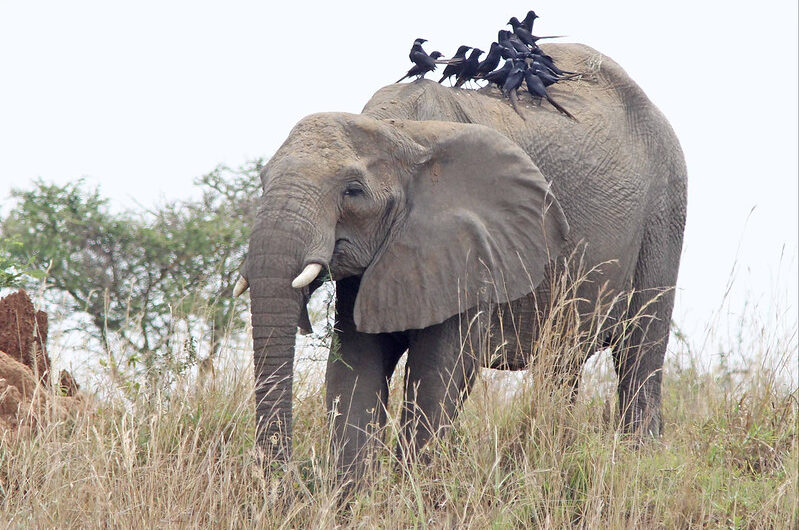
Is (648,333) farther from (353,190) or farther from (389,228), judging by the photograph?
(353,190)

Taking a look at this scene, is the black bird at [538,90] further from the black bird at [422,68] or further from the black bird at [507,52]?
the black bird at [422,68]

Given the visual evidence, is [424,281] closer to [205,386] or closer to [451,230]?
[451,230]

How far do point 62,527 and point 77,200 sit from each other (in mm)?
9695

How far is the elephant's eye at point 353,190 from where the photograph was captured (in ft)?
17.4

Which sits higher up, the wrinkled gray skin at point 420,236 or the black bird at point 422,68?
the black bird at point 422,68

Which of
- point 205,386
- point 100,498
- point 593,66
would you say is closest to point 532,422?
point 205,386

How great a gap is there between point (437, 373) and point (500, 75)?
7.04 ft

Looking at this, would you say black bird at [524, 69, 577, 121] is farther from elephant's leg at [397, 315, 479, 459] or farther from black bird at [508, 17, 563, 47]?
elephant's leg at [397, 315, 479, 459]

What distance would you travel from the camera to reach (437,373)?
5602 millimetres

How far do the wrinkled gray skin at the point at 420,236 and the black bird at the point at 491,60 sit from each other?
242 millimetres

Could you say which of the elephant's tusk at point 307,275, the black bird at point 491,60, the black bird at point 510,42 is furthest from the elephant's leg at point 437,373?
the black bird at point 510,42

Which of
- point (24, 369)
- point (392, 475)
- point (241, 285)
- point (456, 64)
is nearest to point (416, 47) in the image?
point (456, 64)

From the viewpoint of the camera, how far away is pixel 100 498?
16.1 feet

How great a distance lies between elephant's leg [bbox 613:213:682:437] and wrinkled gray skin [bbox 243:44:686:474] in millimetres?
387
